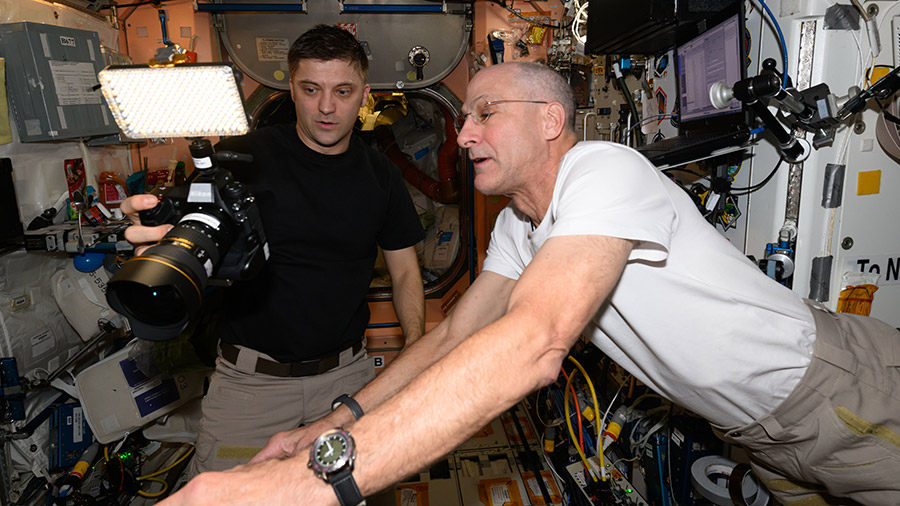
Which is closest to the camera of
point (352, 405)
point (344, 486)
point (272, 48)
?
point (344, 486)

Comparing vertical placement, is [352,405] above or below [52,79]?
below

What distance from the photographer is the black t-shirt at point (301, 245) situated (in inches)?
92.5

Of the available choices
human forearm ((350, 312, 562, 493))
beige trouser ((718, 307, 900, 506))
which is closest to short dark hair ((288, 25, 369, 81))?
human forearm ((350, 312, 562, 493))

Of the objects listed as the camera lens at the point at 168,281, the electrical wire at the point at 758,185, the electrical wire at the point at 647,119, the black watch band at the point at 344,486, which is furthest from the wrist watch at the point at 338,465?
the electrical wire at the point at 647,119

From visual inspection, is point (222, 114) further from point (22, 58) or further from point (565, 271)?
point (22, 58)

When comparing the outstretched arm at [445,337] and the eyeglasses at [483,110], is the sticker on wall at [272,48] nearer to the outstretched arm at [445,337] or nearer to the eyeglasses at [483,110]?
the eyeglasses at [483,110]

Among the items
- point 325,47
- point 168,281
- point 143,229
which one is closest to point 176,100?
point 143,229

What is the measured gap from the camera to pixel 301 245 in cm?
237

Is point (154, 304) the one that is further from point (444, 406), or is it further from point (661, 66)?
point (661, 66)

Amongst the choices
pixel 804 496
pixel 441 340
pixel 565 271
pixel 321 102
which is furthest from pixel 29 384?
pixel 804 496

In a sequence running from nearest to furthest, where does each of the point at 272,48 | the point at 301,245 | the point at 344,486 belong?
the point at 344,486, the point at 301,245, the point at 272,48

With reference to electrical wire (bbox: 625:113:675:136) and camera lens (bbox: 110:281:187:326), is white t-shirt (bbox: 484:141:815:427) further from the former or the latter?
electrical wire (bbox: 625:113:675:136)

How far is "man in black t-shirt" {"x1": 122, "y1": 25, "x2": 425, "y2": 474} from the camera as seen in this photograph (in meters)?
2.35

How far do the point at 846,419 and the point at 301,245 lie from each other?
7.12ft
